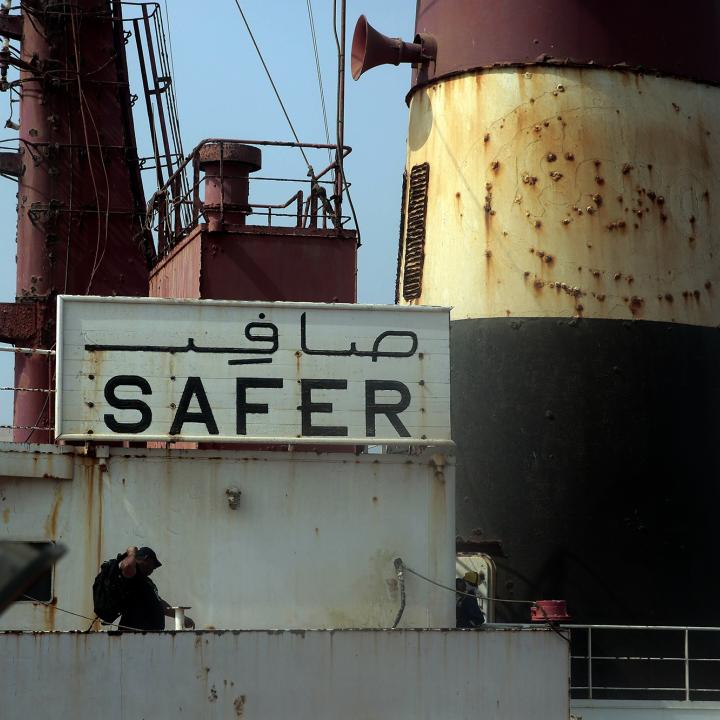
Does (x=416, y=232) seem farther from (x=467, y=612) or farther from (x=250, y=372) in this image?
(x=467, y=612)

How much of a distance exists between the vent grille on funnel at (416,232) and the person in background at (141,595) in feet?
21.0

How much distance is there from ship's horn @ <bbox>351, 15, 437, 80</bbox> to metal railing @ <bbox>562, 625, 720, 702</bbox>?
23.5 ft

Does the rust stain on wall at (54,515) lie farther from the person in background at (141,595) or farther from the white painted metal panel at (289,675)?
the white painted metal panel at (289,675)

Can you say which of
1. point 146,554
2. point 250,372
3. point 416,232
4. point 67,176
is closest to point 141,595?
point 146,554

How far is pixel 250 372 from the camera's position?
11.6 meters

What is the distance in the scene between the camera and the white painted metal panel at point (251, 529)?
37.2 feet

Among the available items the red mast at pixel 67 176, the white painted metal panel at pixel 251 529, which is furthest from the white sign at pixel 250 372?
the red mast at pixel 67 176

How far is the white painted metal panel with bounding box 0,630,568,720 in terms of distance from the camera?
10.1m

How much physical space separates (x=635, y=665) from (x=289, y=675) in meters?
5.34

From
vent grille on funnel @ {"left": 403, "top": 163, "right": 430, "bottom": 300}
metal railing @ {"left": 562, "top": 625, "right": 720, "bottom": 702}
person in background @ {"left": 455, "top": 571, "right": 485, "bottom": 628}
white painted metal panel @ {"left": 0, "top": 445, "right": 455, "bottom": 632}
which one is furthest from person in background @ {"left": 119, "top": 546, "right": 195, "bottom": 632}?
vent grille on funnel @ {"left": 403, "top": 163, "right": 430, "bottom": 300}

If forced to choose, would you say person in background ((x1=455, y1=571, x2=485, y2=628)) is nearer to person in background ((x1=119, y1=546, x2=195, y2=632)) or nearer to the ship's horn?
person in background ((x1=119, y1=546, x2=195, y2=632))

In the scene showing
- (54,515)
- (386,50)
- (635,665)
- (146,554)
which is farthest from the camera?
(386,50)

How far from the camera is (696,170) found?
14992 mm

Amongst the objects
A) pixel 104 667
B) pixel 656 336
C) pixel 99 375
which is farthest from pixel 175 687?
pixel 656 336
